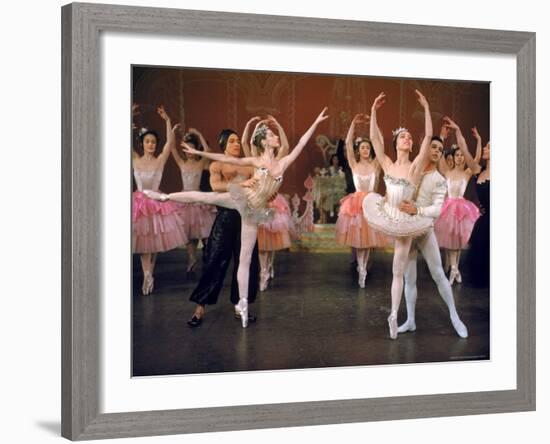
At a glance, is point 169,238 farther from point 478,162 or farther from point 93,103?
point 478,162

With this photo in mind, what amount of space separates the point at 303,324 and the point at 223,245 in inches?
24.4

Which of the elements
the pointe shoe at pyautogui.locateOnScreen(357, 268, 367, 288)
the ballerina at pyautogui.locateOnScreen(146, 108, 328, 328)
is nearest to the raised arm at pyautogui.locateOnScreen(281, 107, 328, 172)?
the ballerina at pyautogui.locateOnScreen(146, 108, 328, 328)

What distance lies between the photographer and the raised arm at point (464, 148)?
6520 millimetres

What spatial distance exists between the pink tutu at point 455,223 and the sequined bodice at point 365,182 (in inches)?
18.0

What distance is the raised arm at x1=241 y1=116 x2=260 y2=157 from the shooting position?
6.09 m

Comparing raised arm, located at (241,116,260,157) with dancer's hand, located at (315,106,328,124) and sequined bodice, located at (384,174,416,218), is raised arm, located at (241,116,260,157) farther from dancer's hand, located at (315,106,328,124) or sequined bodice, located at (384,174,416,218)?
sequined bodice, located at (384,174,416,218)

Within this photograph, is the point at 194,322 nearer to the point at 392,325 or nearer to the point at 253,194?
the point at 253,194

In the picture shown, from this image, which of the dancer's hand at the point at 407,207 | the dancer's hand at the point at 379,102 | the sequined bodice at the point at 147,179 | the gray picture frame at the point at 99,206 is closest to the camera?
the gray picture frame at the point at 99,206

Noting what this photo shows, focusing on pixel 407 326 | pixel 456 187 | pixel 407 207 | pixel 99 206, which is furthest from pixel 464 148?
pixel 99 206

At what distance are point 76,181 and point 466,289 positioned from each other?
7.79 feet

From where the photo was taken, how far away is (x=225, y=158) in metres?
6.07

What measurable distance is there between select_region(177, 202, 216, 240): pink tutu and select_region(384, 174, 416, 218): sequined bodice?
3.36 ft

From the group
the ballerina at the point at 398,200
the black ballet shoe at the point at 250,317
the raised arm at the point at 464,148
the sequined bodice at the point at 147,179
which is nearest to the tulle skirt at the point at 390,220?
the ballerina at the point at 398,200

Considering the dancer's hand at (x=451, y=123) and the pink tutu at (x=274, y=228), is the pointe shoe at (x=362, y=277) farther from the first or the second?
the dancer's hand at (x=451, y=123)
